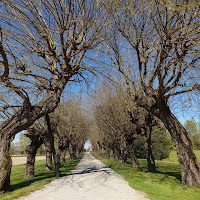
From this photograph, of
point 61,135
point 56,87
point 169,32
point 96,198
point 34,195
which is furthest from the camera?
point 61,135

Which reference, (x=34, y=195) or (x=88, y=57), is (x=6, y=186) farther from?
(x=88, y=57)

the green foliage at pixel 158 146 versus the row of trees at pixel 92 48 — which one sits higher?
the row of trees at pixel 92 48

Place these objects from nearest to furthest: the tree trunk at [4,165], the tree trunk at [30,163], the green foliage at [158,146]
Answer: the tree trunk at [4,165] < the tree trunk at [30,163] < the green foliage at [158,146]

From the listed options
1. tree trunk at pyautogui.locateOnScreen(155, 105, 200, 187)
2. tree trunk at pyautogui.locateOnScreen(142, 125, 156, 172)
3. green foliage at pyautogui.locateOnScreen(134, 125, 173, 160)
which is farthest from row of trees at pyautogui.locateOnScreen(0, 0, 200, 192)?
green foliage at pyautogui.locateOnScreen(134, 125, 173, 160)

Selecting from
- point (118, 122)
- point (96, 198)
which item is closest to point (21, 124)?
point (96, 198)

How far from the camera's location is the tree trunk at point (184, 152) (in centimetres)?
645

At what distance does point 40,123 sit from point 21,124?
7.69 m

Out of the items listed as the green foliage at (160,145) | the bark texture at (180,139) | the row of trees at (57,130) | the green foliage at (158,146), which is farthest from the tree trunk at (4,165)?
the green foliage at (160,145)

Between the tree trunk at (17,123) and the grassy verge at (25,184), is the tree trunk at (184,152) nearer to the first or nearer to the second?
the tree trunk at (17,123)

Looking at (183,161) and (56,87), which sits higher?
(56,87)

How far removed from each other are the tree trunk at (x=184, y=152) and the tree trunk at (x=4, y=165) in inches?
256

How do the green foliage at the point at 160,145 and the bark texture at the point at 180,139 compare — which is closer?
the bark texture at the point at 180,139

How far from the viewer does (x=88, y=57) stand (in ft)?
26.8

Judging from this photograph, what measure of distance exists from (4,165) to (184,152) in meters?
7.01
